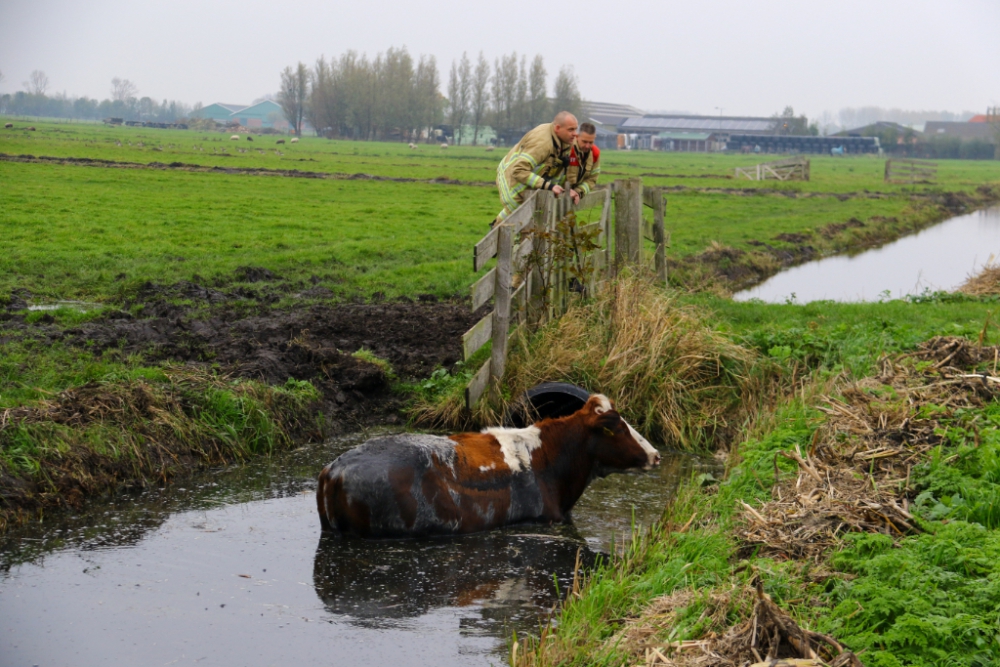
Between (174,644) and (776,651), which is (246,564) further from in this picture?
(776,651)

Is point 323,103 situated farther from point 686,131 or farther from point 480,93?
point 686,131

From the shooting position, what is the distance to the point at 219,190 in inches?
1262

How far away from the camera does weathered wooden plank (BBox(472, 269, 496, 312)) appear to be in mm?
8555

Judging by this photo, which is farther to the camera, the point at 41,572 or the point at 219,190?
the point at 219,190

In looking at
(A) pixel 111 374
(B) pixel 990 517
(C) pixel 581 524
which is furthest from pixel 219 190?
(B) pixel 990 517

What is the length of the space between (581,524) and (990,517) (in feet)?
9.61

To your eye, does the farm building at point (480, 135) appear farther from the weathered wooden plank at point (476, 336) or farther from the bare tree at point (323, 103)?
the weathered wooden plank at point (476, 336)

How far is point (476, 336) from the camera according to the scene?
886cm

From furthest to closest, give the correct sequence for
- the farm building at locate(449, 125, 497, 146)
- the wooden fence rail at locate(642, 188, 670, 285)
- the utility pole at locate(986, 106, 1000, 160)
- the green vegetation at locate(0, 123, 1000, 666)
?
1. the farm building at locate(449, 125, 497, 146)
2. the utility pole at locate(986, 106, 1000, 160)
3. the wooden fence rail at locate(642, 188, 670, 285)
4. the green vegetation at locate(0, 123, 1000, 666)

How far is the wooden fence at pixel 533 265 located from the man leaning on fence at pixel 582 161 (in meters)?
0.16

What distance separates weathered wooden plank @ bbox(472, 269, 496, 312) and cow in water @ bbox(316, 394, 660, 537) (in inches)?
58.1

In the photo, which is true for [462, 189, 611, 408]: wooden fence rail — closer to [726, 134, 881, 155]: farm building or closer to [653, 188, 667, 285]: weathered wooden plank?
[653, 188, 667, 285]: weathered wooden plank

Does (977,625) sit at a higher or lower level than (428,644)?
higher

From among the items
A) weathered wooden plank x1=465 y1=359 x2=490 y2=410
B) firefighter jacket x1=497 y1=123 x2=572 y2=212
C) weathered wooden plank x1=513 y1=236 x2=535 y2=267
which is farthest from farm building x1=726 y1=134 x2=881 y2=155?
weathered wooden plank x1=465 y1=359 x2=490 y2=410
